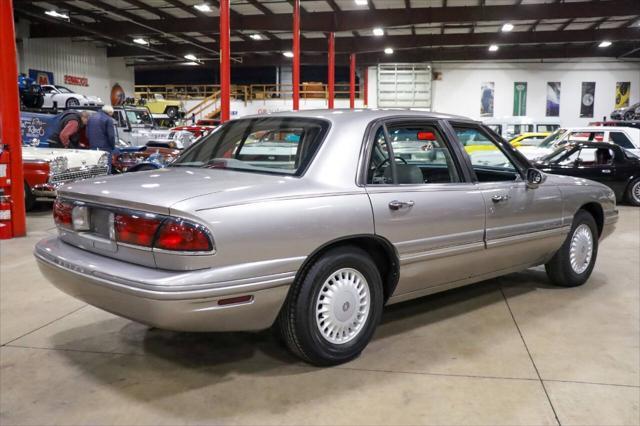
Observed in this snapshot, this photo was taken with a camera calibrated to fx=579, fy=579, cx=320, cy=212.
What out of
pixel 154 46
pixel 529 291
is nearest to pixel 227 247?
pixel 529 291

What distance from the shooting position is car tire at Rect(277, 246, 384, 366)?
3074 mm

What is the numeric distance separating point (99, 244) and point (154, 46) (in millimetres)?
28129

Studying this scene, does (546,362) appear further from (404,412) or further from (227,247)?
(227,247)

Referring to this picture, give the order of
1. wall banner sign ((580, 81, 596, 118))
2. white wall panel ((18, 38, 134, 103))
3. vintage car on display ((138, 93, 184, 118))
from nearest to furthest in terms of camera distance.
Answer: white wall panel ((18, 38, 134, 103)), vintage car on display ((138, 93, 184, 118)), wall banner sign ((580, 81, 596, 118))

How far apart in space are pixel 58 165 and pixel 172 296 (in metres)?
7.16

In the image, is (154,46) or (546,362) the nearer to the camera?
(546,362)

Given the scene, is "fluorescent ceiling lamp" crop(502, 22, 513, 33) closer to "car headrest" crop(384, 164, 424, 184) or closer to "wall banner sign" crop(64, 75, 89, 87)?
"wall banner sign" crop(64, 75, 89, 87)

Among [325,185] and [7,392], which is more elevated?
[325,185]

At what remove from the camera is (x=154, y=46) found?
28.9 meters

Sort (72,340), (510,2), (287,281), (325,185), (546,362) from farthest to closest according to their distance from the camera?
(510,2)
(72,340)
(546,362)
(325,185)
(287,281)

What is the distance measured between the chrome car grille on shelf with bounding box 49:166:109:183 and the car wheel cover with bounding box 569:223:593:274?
7264 mm

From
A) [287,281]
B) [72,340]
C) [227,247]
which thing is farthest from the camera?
[72,340]

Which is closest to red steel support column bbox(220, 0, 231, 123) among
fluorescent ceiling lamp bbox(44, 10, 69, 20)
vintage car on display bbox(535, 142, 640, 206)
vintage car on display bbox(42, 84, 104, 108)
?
vintage car on display bbox(535, 142, 640, 206)

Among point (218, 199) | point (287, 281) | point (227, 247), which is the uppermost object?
point (218, 199)
